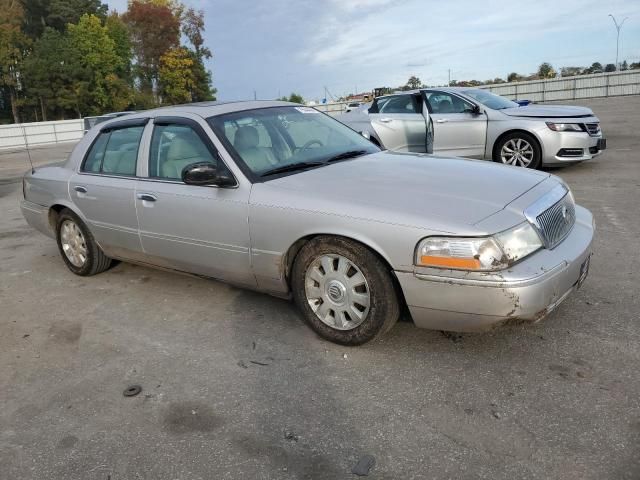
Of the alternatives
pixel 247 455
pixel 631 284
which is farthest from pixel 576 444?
pixel 631 284

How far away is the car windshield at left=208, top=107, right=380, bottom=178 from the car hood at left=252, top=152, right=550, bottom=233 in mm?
192

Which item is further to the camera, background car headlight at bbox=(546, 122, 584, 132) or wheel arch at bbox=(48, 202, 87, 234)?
background car headlight at bbox=(546, 122, 584, 132)

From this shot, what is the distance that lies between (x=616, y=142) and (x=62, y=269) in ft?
39.8

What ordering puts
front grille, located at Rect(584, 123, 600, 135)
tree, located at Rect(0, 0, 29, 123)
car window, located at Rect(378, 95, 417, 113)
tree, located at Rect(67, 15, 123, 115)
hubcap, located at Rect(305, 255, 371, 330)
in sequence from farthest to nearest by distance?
tree, located at Rect(67, 15, 123, 115)
tree, located at Rect(0, 0, 29, 123)
car window, located at Rect(378, 95, 417, 113)
front grille, located at Rect(584, 123, 600, 135)
hubcap, located at Rect(305, 255, 371, 330)

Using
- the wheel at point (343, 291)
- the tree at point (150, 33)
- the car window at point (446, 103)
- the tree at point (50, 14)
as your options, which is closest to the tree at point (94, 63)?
the tree at point (150, 33)

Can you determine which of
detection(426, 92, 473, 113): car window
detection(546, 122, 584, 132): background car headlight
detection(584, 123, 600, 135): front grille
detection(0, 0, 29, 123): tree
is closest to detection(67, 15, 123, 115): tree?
detection(0, 0, 29, 123): tree

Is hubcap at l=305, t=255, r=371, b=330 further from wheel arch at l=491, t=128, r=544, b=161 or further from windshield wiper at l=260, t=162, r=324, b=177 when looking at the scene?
wheel arch at l=491, t=128, r=544, b=161

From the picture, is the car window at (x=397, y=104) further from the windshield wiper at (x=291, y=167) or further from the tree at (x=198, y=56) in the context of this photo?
the tree at (x=198, y=56)

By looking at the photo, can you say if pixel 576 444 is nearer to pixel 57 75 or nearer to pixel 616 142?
pixel 616 142

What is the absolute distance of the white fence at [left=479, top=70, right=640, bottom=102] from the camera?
32.2m

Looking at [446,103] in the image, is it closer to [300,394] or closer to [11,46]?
[300,394]

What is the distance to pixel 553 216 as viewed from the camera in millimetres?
3359

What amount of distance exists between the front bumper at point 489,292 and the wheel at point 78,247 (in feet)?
10.6

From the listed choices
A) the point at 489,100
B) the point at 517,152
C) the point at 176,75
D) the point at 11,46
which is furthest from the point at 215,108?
the point at 176,75
